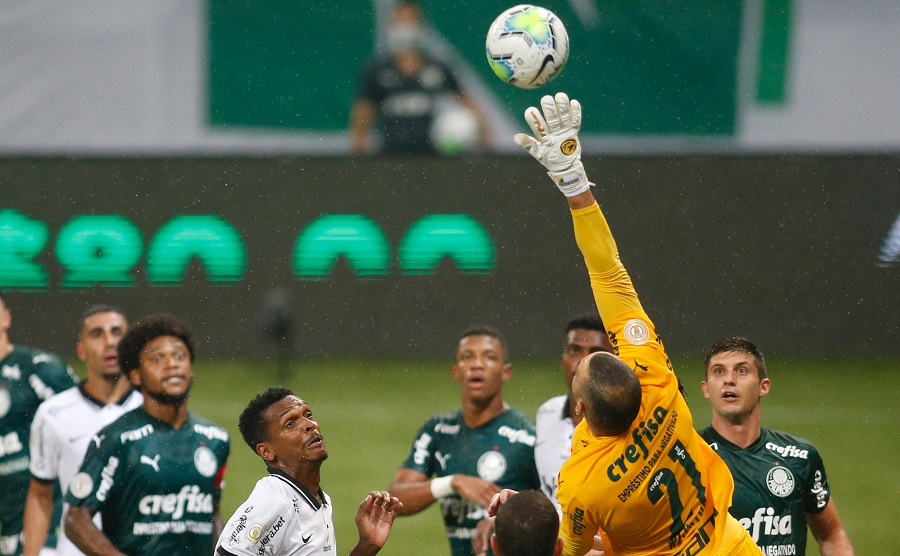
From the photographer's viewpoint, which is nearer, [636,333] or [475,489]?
[636,333]

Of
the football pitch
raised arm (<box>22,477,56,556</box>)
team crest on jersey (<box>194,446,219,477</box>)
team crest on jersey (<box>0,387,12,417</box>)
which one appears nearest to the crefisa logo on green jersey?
team crest on jersey (<box>194,446,219,477</box>)

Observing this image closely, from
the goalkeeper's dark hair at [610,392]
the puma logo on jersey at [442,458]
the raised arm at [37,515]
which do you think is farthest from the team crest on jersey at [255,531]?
the raised arm at [37,515]

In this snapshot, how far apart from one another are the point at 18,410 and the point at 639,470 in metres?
5.06

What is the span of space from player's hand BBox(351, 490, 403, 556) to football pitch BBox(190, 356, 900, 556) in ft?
21.2

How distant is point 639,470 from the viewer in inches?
231

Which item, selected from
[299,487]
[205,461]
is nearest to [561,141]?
[299,487]

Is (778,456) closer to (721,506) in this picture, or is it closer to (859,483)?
(721,506)

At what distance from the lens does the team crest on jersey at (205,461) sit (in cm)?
774

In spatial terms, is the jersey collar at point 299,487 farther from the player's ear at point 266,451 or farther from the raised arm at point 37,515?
the raised arm at point 37,515

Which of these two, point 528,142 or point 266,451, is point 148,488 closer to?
point 266,451

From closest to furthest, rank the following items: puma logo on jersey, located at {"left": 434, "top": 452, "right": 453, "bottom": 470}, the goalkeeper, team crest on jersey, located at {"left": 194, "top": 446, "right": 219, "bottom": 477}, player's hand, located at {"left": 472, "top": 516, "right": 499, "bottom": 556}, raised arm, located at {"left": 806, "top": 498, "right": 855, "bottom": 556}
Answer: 1. the goalkeeper
2. raised arm, located at {"left": 806, "top": 498, "right": 855, "bottom": 556}
3. player's hand, located at {"left": 472, "top": 516, "right": 499, "bottom": 556}
4. team crest on jersey, located at {"left": 194, "top": 446, "right": 219, "bottom": 477}
5. puma logo on jersey, located at {"left": 434, "top": 452, "right": 453, "bottom": 470}

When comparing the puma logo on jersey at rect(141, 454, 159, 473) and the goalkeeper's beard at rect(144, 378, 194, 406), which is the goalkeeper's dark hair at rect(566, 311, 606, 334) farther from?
the puma logo on jersey at rect(141, 454, 159, 473)

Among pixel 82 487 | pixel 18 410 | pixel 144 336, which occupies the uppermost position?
pixel 144 336

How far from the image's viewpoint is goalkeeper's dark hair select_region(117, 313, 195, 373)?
8.00 metres
